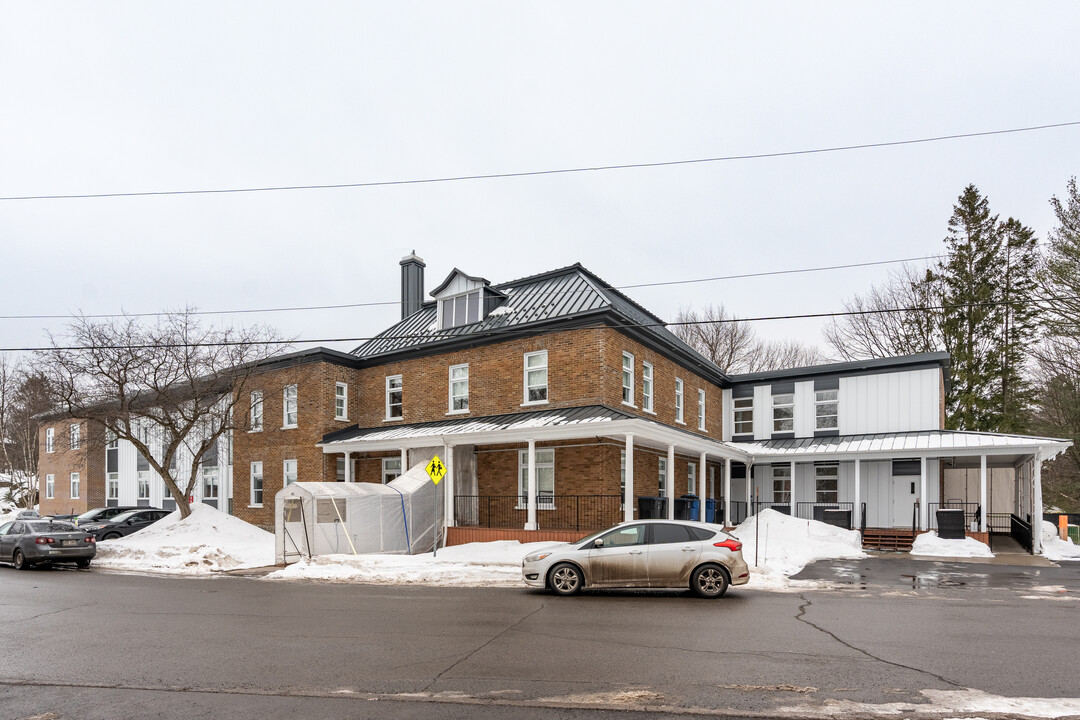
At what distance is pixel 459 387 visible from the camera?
26859 mm

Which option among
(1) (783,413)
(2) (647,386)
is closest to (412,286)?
(2) (647,386)

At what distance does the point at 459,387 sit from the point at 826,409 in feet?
49.2

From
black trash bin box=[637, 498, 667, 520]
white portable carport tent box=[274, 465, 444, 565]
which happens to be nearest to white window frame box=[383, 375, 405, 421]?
white portable carport tent box=[274, 465, 444, 565]

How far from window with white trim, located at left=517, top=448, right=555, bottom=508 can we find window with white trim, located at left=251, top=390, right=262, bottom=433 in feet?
38.2

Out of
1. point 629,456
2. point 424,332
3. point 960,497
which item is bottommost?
point 960,497

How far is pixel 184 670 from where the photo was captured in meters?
7.95

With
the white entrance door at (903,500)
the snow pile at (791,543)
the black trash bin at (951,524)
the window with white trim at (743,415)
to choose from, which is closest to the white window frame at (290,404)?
the snow pile at (791,543)

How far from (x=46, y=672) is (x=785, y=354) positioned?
4922cm

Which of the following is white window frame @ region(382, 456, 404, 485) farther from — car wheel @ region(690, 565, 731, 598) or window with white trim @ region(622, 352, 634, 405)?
car wheel @ region(690, 565, 731, 598)

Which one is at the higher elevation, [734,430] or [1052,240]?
[1052,240]

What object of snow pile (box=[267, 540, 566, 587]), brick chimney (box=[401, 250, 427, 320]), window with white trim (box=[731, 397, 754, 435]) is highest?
brick chimney (box=[401, 250, 427, 320])

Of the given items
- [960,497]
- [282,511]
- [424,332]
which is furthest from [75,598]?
[960,497]

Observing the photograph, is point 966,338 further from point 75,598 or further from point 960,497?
point 75,598

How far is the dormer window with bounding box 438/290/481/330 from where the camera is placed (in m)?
27.4
